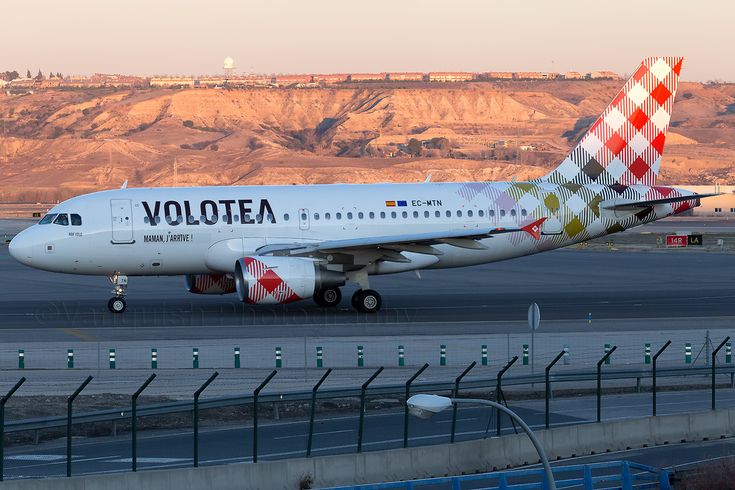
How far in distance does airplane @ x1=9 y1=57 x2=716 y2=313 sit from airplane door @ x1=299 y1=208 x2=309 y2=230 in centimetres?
3

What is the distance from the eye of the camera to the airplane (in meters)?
45.0

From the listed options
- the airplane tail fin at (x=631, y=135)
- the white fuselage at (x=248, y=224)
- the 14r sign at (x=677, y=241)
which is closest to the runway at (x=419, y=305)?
the white fuselage at (x=248, y=224)

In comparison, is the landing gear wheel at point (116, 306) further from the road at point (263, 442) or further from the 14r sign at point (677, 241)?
the 14r sign at point (677, 241)

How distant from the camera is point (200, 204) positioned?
152 ft

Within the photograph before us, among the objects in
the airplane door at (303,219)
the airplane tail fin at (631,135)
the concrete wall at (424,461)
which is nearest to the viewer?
the concrete wall at (424,461)

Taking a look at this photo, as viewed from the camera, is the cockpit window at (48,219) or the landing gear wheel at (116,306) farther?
the landing gear wheel at (116,306)

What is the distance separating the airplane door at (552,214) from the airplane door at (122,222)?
46.0ft

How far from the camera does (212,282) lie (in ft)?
156

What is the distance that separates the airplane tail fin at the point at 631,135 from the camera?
167 feet

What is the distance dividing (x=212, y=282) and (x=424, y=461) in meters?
24.6

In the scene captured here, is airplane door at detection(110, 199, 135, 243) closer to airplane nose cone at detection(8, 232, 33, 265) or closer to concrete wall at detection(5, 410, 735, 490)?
airplane nose cone at detection(8, 232, 33, 265)

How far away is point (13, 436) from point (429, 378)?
1088 cm

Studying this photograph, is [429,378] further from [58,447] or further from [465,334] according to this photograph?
[58,447]

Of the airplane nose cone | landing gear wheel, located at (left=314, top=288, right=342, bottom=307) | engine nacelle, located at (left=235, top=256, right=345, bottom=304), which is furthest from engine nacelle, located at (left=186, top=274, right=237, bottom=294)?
the airplane nose cone
